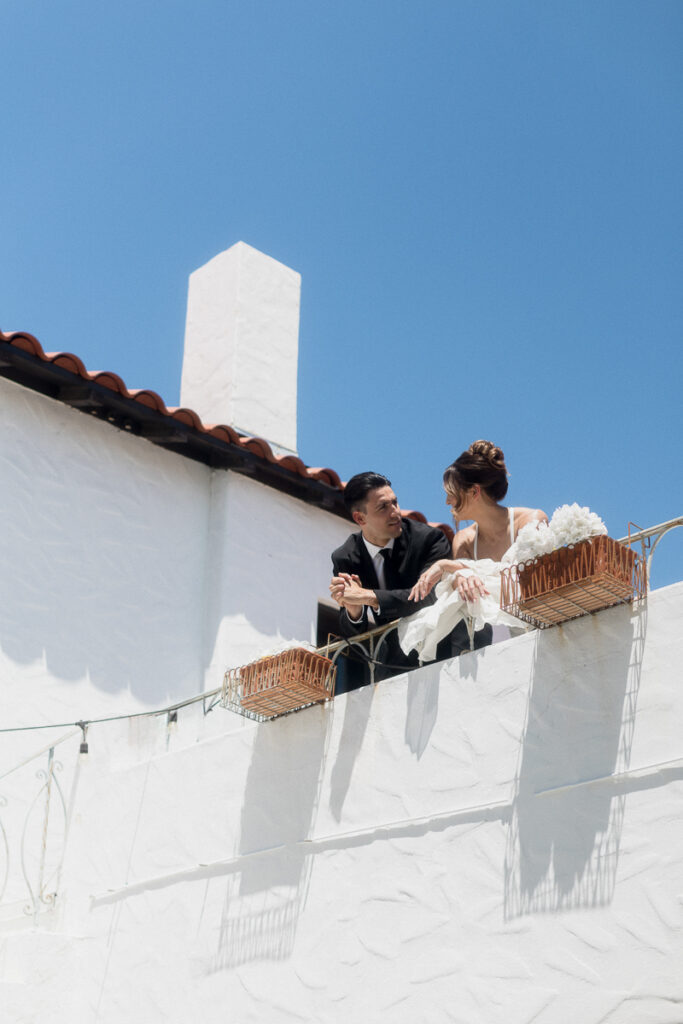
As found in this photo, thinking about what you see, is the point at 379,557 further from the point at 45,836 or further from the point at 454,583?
the point at 45,836

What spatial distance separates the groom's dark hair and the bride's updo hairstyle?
621 mm

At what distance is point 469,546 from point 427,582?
15.0 inches

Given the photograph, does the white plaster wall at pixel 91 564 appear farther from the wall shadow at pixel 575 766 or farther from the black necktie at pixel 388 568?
the wall shadow at pixel 575 766

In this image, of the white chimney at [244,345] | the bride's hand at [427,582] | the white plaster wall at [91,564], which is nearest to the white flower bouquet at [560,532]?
the bride's hand at [427,582]

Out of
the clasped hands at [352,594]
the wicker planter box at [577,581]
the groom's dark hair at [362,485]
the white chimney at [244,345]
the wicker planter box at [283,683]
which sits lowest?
the wicker planter box at [577,581]

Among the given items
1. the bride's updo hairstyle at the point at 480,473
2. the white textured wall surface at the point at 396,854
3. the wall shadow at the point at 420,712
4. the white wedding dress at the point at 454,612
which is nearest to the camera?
the white textured wall surface at the point at 396,854

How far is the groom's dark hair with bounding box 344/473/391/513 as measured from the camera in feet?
20.7

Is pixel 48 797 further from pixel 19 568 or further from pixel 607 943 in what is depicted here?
pixel 607 943

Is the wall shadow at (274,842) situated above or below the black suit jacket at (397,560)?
below

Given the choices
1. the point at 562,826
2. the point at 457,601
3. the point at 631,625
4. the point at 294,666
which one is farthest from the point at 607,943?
the point at 294,666

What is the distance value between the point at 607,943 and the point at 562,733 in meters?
0.83

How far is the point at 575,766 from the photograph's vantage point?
15.6ft

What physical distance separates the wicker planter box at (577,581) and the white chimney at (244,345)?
17.3 feet

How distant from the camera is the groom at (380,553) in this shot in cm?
609
